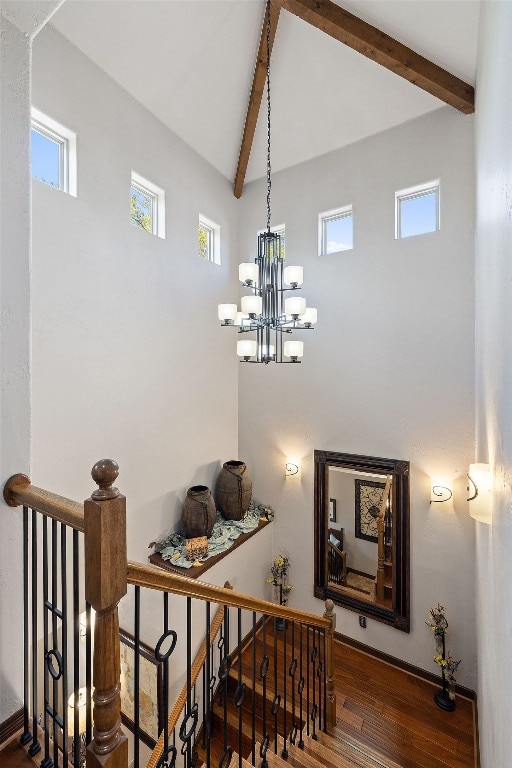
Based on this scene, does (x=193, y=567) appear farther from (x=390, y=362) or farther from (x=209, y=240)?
(x=209, y=240)

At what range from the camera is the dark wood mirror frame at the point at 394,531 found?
4.12 metres

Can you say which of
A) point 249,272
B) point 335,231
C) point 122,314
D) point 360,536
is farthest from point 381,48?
point 360,536

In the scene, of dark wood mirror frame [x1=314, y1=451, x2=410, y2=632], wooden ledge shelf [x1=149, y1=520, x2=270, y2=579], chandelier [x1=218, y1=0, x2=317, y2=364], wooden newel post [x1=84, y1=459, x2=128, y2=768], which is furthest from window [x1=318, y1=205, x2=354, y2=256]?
wooden newel post [x1=84, y1=459, x2=128, y2=768]

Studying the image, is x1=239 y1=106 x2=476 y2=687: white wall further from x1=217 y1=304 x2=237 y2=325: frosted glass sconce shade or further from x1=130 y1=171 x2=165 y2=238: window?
x1=217 y1=304 x2=237 y2=325: frosted glass sconce shade

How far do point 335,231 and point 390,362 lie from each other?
1.90m

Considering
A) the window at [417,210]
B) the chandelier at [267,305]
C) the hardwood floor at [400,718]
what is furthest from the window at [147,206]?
the hardwood floor at [400,718]

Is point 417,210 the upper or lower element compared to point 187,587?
upper

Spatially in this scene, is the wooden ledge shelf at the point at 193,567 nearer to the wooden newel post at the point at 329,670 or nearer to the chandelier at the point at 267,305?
the wooden newel post at the point at 329,670

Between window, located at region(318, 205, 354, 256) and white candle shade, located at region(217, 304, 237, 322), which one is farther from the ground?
window, located at region(318, 205, 354, 256)

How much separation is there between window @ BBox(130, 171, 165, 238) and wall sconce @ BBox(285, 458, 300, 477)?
3.26 m

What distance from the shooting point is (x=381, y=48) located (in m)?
3.30

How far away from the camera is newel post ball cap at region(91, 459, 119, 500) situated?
0.98 metres

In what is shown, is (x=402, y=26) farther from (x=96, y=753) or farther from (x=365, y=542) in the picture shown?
(x=365, y=542)

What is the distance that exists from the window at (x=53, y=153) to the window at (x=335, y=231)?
2.94m
